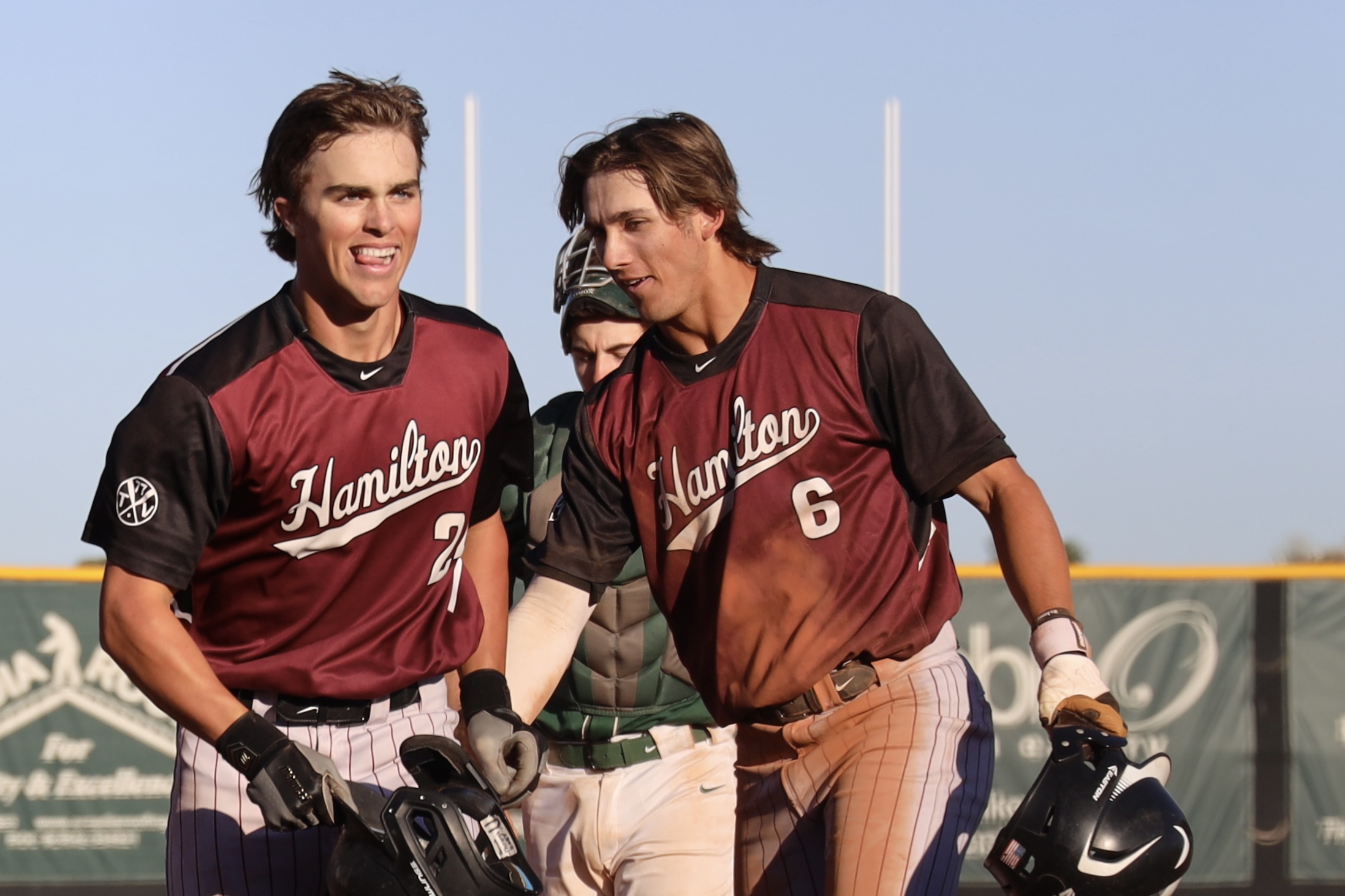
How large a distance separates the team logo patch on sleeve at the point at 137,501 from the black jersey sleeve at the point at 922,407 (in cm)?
168

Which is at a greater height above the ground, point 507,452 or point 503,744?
point 507,452

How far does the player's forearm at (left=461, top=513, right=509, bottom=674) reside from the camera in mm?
4355

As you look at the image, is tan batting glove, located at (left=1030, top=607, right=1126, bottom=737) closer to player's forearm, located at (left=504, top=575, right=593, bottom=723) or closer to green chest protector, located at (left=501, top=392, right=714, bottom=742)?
player's forearm, located at (left=504, top=575, right=593, bottom=723)

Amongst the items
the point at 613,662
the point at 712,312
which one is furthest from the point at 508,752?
the point at 613,662

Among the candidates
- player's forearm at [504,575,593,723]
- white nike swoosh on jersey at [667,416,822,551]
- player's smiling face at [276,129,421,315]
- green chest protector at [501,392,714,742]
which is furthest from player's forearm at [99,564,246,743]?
green chest protector at [501,392,714,742]

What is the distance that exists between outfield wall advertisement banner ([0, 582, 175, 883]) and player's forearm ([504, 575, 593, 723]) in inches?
209

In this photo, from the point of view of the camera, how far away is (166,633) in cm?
367

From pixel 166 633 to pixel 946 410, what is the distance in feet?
6.08

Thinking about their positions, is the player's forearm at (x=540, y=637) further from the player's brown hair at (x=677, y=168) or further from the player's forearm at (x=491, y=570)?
the player's brown hair at (x=677, y=168)

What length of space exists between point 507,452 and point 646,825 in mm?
1672

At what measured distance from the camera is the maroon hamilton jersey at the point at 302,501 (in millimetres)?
3732

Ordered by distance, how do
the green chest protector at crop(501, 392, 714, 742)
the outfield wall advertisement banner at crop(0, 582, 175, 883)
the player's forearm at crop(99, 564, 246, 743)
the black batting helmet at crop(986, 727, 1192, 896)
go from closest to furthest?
the black batting helmet at crop(986, 727, 1192, 896), the player's forearm at crop(99, 564, 246, 743), the green chest protector at crop(501, 392, 714, 742), the outfield wall advertisement banner at crop(0, 582, 175, 883)

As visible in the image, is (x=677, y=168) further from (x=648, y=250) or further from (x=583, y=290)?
(x=583, y=290)

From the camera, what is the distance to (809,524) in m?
4.08
